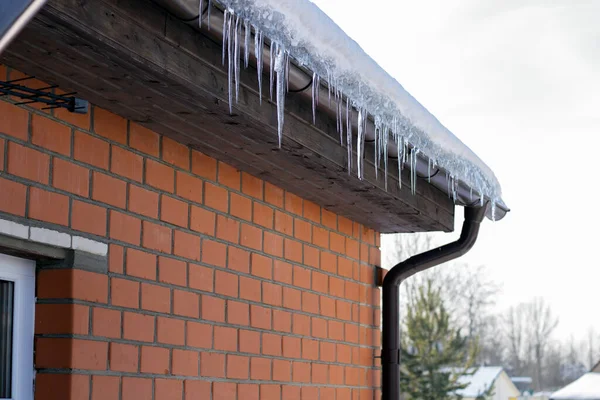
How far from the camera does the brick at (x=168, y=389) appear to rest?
269 cm

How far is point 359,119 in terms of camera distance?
112 inches

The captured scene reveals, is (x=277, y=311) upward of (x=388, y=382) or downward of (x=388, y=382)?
upward

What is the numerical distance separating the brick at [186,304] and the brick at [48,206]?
0.60 m

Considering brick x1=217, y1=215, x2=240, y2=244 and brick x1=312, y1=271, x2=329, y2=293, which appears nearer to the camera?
brick x1=217, y1=215, x2=240, y2=244

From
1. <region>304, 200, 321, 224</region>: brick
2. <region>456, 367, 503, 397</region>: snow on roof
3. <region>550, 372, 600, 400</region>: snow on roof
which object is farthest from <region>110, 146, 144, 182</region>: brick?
<region>456, 367, 503, 397</region>: snow on roof

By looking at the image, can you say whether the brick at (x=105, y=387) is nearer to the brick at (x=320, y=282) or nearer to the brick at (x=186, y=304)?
the brick at (x=186, y=304)

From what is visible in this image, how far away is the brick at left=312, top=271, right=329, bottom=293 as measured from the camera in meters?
3.86

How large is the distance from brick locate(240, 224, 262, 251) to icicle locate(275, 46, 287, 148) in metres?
0.66

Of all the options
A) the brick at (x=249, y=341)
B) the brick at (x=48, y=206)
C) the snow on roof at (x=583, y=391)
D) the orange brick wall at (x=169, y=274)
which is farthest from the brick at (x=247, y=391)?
the snow on roof at (x=583, y=391)

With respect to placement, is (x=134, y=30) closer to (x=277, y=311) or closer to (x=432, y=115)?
(x=432, y=115)

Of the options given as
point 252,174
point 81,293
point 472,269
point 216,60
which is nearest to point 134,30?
point 216,60

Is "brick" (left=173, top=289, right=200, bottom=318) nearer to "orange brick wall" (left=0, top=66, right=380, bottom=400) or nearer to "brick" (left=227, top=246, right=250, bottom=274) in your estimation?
"orange brick wall" (left=0, top=66, right=380, bottom=400)

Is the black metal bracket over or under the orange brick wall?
over

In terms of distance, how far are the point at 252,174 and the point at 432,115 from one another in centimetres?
74
